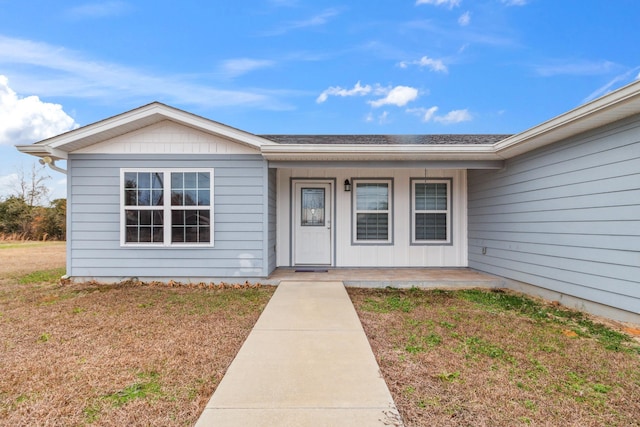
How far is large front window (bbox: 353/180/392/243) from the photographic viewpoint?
24.5ft

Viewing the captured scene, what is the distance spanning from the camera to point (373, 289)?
233 inches

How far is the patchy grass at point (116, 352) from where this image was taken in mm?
2129

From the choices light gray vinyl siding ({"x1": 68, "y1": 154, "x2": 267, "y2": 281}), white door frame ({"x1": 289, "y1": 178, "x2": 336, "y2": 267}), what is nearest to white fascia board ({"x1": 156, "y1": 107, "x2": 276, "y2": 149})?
light gray vinyl siding ({"x1": 68, "y1": 154, "x2": 267, "y2": 281})

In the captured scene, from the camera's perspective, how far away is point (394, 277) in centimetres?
Result: 634

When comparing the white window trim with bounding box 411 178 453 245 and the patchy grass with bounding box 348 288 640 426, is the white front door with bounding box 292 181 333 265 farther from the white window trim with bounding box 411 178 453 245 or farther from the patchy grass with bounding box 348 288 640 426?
the patchy grass with bounding box 348 288 640 426

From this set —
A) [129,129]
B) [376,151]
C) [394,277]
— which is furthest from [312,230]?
[129,129]

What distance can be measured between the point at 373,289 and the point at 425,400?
371cm

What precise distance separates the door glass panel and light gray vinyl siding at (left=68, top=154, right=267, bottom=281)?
1.55 meters

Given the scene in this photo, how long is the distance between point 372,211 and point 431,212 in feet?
4.44

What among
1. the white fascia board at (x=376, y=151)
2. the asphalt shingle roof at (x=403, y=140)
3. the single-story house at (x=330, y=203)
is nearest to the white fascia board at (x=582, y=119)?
the single-story house at (x=330, y=203)

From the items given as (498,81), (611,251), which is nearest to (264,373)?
(611,251)

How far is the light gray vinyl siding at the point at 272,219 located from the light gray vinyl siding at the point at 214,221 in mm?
429

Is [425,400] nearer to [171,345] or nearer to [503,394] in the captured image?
[503,394]

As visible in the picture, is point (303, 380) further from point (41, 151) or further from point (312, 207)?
point (41, 151)
